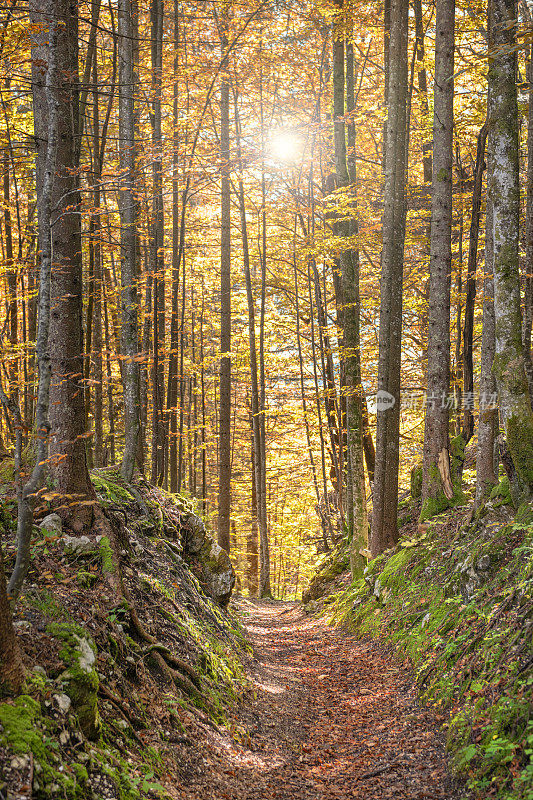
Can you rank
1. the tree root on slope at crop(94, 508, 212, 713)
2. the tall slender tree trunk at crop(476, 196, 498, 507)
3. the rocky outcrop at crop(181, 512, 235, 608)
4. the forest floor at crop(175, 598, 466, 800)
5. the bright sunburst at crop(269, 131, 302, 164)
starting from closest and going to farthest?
the forest floor at crop(175, 598, 466, 800)
the tree root on slope at crop(94, 508, 212, 713)
the tall slender tree trunk at crop(476, 196, 498, 507)
the rocky outcrop at crop(181, 512, 235, 608)
the bright sunburst at crop(269, 131, 302, 164)

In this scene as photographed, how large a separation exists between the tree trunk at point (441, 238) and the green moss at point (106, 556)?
5.56 m

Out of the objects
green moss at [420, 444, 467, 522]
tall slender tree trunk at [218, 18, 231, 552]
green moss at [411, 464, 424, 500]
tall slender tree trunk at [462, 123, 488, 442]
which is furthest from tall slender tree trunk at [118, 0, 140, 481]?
green moss at [411, 464, 424, 500]

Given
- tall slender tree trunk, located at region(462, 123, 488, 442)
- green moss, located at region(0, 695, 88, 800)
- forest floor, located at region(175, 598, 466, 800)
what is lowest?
forest floor, located at region(175, 598, 466, 800)

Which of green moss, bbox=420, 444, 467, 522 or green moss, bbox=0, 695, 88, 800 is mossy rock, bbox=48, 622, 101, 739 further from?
green moss, bbox=420, 444, 467, 522

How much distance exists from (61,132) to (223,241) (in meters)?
7.78

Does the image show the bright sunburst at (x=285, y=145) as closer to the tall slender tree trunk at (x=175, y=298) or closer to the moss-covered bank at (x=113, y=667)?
the tall slender tree trunk at (x=175, y=298)

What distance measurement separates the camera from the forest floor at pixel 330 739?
14.6 ft

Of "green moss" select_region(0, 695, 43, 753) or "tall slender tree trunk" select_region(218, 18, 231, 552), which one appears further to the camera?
"tall slender tree trunk" select_region(218, 18, 231, 552)

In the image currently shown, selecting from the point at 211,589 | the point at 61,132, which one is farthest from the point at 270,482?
the point at 61,132

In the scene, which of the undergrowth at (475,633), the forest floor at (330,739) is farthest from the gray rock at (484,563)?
the forest floor at (330,739)

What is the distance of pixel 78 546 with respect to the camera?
5262 millimetres

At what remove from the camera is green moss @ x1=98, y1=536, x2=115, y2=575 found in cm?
524

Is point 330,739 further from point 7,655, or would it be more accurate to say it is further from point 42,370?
point 42,370

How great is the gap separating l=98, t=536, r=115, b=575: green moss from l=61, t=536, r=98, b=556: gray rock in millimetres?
75
